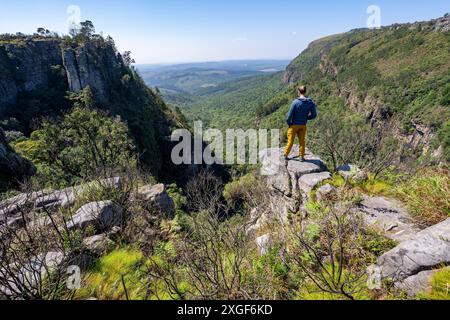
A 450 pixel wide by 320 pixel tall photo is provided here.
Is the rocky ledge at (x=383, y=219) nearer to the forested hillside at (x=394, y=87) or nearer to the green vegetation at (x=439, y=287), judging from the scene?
the green vegetation at (x=439, y=287)

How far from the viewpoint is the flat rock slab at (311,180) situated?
243 inches

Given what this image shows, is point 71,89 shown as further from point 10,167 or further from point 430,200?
point 430,200

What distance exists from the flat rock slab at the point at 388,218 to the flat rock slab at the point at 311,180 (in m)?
1.27

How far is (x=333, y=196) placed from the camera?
5.37 m

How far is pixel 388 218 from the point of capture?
4.42 meters

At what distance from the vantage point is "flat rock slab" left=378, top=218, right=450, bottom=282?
114 inches

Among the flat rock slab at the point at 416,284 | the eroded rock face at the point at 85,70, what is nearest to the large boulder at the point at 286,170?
the flat rock slab at the point at 416,284

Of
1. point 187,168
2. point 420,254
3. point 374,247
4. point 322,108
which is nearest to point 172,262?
point 374,247

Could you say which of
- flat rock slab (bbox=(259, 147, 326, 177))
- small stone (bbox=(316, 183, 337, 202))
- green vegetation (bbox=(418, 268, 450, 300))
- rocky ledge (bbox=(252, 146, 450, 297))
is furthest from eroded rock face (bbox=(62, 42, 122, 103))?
green vegetation (bbox=(418, 268, 450, 300))

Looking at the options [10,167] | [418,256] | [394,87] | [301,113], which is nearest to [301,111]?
[301,113]

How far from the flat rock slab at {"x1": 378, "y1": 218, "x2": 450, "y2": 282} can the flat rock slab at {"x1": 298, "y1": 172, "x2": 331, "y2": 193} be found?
2.91 m

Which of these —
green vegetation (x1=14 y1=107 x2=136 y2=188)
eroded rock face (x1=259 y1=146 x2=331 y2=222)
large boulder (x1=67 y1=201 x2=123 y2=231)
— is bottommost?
green vegetation (x1=14 y1=107 x2=136 y2=188)

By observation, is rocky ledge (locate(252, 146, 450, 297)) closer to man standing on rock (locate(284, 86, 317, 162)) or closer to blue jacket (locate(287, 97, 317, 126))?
man standing on rock (locate(284, 86, 317, 162))

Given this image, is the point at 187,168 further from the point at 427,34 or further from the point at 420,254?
the point at 427,34
